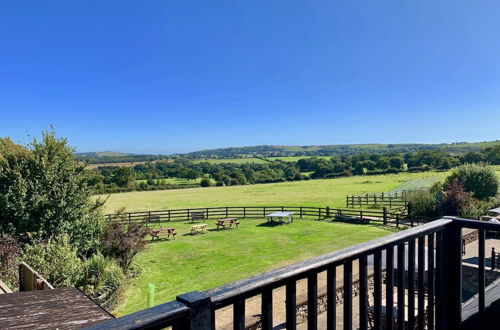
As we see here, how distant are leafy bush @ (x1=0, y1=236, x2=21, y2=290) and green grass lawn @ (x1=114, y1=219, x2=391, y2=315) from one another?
3039mm

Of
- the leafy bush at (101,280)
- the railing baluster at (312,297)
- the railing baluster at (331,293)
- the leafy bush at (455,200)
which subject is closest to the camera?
the railing baluster at (312,297)

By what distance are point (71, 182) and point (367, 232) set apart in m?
16.5

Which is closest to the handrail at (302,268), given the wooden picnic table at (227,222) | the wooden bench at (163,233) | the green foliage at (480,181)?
the wooden bench at (163,233)

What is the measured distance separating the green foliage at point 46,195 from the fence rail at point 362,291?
1295 centimetres

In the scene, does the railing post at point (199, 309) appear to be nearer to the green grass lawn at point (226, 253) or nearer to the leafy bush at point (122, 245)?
the green grass lawn at point (226, 253)

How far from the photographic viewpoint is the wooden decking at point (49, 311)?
3.99 meters

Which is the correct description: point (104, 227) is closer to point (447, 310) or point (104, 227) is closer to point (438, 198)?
point (447, 310)

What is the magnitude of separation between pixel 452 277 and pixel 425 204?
25745mm

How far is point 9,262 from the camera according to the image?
9523 mm

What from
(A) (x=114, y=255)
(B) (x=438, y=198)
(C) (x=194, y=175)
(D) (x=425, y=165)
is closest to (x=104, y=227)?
(A) (x=114, y=255)

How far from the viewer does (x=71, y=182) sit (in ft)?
44.4

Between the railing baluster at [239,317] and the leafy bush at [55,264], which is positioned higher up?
the railing baluster at [239,317]

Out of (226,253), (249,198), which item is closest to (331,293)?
(226,253)

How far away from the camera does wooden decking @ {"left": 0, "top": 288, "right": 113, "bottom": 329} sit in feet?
13.1
